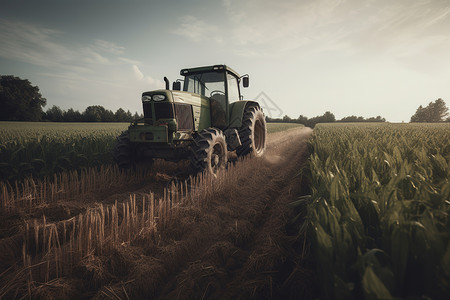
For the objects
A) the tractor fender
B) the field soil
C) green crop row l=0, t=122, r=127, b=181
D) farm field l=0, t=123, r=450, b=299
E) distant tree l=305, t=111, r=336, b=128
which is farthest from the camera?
distant tree l=305, t=111, r=336, b=128

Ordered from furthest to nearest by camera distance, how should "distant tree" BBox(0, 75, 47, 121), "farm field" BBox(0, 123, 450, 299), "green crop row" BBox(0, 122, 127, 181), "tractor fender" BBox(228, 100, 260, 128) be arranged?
"distant tree" BBox(0, 75, 47, 121) → "tractor fender" BBox(228, 100, 260, 128) → "green crop row" BBox(0, 122, 127, 181) → "farm field" BBox(0, 123, 450, 299)

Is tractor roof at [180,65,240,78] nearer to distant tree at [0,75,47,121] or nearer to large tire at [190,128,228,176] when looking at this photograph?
large tire at [190,128,228,176]

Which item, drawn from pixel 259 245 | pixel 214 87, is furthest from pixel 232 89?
pixel 259 245

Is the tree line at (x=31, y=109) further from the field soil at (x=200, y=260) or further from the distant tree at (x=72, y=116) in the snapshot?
the field soil at (x=200, y=260)

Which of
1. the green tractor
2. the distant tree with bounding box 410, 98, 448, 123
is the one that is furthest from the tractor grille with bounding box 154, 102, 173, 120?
the distant tree with bounding box 410, 98, 448, 123

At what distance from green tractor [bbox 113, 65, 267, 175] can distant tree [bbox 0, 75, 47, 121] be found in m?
59.5

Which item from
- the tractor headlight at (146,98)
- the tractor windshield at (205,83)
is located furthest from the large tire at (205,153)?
the tractor windshield at (205,83)

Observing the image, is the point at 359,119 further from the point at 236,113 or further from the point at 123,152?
the point at 123,152

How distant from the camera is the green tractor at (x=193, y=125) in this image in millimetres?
4316

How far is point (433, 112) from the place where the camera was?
75.7m

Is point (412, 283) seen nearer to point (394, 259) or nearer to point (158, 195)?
point (394, 259)

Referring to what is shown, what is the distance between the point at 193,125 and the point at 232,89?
7.60ft

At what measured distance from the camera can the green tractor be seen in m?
4.32

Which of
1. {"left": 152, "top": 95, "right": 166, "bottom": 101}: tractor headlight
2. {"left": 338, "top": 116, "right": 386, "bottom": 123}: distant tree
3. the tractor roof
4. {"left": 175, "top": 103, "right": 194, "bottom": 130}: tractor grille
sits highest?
{"left": 338, "top": 116, "right": 386, "bottom": 123}: distant tree
